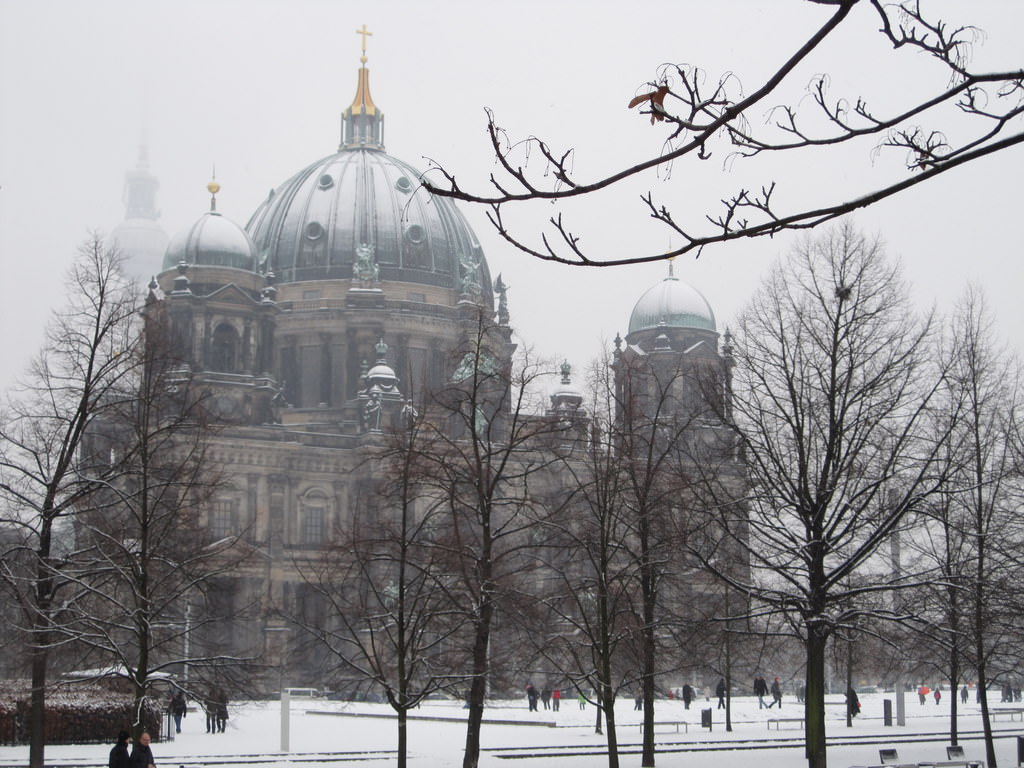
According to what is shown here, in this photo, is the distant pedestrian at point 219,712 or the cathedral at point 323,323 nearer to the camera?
the distant pedestrian at point 219,712

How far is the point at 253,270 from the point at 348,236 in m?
10.7

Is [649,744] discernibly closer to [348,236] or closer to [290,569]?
[290,569]

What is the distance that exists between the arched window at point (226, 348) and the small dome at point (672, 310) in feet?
87.0

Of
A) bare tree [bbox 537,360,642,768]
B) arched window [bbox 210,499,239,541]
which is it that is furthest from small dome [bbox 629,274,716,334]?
bare tree [bbox 537,360,642,768]

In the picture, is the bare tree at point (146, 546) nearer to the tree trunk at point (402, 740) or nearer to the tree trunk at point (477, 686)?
the tree trunk at point (402, 740)

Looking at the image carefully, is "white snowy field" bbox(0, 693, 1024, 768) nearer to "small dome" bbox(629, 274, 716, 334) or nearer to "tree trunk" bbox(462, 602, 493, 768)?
"tree trunk" bbox(462, 602, 493, 768)

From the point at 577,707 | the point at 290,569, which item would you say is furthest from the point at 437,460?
the point at 290,569

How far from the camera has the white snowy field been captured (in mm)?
31625

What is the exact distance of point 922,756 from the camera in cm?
3344

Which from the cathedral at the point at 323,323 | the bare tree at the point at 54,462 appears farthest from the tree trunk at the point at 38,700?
the cathedral at the point at 323,323

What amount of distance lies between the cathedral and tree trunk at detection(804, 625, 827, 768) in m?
53.1

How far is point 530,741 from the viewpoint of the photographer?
3809cm

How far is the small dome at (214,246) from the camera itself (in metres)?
88.7

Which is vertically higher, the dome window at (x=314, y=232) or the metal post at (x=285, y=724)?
the dome window at (x=314, y=232)
